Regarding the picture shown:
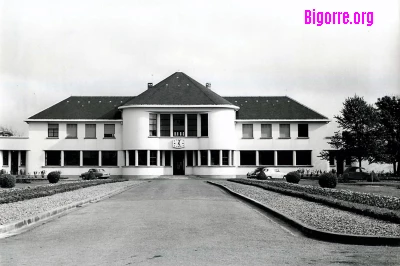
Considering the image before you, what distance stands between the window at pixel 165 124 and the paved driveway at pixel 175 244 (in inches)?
1681

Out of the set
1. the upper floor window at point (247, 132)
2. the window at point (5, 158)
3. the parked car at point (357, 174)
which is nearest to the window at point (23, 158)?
the window at point (5, 158)

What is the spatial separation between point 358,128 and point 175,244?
4600 cm

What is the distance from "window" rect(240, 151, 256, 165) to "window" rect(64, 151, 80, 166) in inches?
721

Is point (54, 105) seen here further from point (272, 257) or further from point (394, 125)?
point (272, 257)

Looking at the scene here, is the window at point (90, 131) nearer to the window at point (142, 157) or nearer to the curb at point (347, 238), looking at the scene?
the window at point (142, 157)

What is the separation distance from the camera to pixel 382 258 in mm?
9656

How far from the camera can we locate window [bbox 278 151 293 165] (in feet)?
205

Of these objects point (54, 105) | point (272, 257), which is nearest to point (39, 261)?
point (272, 257)

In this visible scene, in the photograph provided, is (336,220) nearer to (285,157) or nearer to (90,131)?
(285,157)

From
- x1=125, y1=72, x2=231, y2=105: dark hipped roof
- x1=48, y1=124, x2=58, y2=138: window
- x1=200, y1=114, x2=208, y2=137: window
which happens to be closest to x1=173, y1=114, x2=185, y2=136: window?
x1=125, y1=72, x2=231, y2=105: dark hipped roof

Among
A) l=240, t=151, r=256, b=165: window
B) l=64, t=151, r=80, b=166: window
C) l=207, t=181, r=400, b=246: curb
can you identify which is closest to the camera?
l=207, t=181, r=400, b=246: curb

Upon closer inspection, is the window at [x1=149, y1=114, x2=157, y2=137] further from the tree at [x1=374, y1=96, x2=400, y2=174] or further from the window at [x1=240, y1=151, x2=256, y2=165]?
the tree at [x1=374, y1=96, x2=400, y2=174]

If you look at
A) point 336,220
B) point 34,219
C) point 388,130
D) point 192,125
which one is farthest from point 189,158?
point 336,220

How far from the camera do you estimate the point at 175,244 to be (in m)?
11.1
